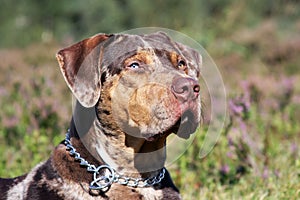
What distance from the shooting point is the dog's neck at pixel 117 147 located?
3.50 metres

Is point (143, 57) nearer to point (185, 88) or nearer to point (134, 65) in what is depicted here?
point (134, 65)

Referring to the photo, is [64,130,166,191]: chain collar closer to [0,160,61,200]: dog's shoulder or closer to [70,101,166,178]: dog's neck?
[70,101,166,178]: dog's neck

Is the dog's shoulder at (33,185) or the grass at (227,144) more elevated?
the dog's shoulder at (33,185)

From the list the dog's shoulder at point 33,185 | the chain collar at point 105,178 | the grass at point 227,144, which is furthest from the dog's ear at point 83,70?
the grass at point 227,144

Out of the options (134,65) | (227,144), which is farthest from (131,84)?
(227,144)

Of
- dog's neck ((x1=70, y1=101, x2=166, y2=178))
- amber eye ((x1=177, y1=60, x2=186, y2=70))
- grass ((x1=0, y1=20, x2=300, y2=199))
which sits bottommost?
grass ((x1=0, y1=20, x2=300, y2=199))

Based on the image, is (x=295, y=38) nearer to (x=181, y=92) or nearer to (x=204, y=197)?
(x=204, y=197)

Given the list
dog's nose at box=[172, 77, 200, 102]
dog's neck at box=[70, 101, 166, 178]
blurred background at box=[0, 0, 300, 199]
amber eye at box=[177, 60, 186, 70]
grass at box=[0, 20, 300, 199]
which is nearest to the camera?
dog's nose at box=[172, 77, 200, 102]

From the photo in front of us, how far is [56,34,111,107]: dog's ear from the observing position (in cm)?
340

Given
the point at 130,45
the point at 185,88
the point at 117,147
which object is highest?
the point at 130,45

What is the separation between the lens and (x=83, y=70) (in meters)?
3.47

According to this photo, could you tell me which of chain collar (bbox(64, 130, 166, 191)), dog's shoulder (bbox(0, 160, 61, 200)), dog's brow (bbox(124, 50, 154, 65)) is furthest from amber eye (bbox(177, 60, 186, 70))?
dog's shoulder (bbox(0, 160, 61, 200))

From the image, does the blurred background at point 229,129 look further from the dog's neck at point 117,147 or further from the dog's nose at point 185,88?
the dog's nose at point 185,88

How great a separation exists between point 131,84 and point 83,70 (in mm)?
309
